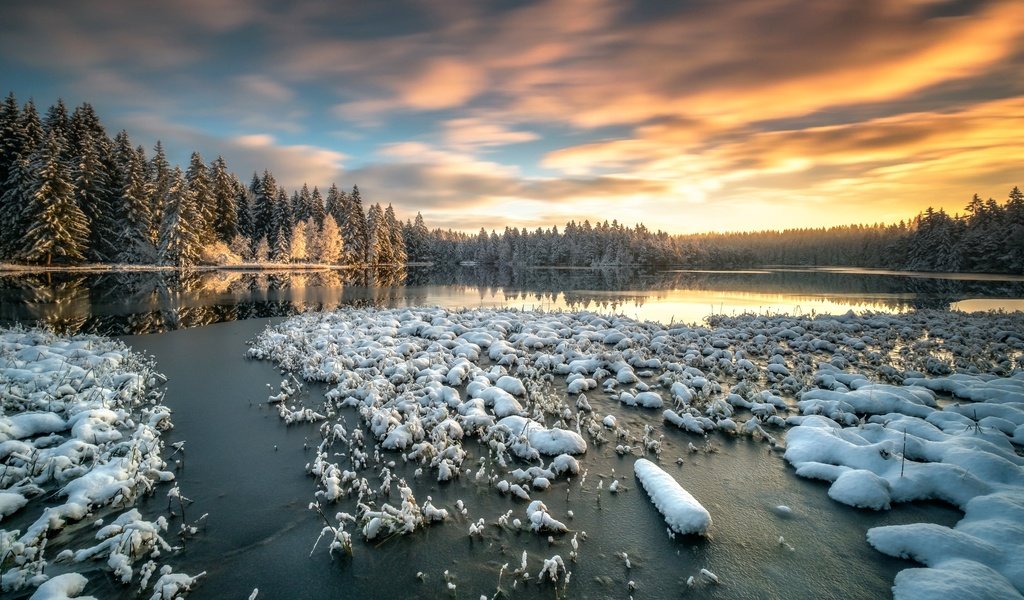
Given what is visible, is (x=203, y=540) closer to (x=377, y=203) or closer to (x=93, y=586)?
(x=93, y=586)

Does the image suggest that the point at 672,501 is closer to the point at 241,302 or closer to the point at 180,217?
the point at 241,302

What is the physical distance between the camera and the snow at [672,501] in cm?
574

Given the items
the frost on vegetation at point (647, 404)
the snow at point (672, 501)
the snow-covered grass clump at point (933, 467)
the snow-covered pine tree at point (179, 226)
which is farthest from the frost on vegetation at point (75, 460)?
the snow-covered pine tree at point (179, 226)

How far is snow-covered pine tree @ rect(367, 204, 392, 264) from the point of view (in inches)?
2992

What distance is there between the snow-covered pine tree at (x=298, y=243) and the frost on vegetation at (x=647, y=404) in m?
58.8

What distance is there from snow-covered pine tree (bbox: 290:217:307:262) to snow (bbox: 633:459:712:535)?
7454 cm

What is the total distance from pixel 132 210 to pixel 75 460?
6117 cm

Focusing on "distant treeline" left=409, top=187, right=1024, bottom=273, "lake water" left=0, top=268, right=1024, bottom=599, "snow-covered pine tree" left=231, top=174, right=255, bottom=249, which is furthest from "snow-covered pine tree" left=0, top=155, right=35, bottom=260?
"distant treeline" left=409, top=187, right=1024, bottom=273

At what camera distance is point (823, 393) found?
10.8m

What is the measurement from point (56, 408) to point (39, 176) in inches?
2113

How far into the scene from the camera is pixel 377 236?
76.9 meters

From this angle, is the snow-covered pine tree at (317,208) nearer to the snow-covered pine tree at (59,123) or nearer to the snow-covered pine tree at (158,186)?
the snow-covered pine tree at (158,186)

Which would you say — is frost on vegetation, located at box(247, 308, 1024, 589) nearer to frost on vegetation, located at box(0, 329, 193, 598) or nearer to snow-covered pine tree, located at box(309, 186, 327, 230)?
frost on vegetation, located at box(0, 329, 193, 598)

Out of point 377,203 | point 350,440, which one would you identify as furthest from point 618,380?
point 377,203
